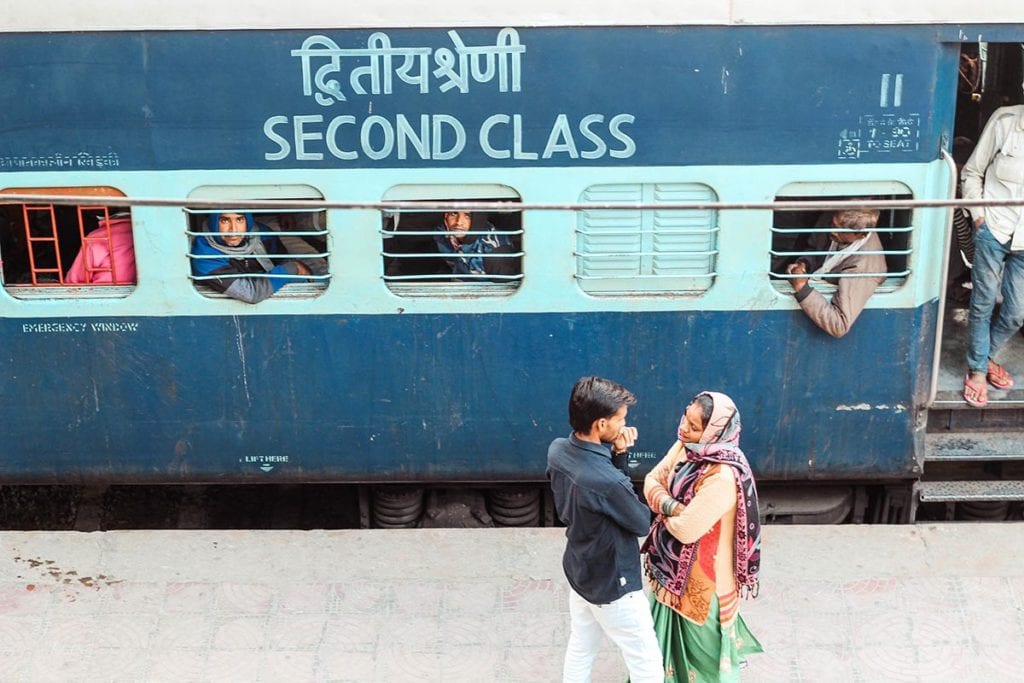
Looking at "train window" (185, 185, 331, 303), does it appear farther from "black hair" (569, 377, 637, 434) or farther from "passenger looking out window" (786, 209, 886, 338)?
"passenger looking out window" (786, 209, 886, 338)

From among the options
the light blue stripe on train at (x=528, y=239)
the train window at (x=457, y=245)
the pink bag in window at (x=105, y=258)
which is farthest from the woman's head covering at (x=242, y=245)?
the train window at (x=457, y=245)

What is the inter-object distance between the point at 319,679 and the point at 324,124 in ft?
7.03

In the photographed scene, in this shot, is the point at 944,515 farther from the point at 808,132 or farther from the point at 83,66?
the point at 83,66

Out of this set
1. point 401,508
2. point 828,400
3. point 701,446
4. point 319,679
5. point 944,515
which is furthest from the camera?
point 944,515

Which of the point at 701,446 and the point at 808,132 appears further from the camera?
the point at 808,132

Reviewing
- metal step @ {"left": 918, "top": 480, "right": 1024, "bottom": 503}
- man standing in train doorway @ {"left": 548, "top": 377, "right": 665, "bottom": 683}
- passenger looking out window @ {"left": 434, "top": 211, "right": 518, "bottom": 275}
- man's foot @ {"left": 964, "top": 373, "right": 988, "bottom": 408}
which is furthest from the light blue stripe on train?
man standing in train doorway @ {"left": 548, "top": 377, "right": 665, "bottom": 683}

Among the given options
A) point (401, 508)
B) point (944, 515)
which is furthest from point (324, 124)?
point (944, 515)

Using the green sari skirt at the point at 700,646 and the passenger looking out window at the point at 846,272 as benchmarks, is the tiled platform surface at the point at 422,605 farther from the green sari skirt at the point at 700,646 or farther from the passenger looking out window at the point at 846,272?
the passenger looking out window at the point at 846,272

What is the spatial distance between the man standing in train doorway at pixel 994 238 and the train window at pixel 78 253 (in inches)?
143

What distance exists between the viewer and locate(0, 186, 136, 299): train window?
17.5 ft

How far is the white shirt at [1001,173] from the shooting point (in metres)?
5.54

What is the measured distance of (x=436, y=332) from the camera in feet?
17.6

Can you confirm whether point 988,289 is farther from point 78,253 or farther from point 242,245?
point 78,253

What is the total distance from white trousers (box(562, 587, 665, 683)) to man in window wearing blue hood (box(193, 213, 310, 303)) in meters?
1.98
